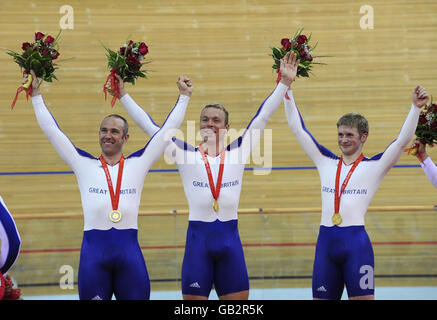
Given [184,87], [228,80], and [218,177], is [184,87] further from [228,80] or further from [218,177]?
[228,80]

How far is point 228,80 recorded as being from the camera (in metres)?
8.66

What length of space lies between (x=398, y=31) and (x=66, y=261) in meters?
5.26

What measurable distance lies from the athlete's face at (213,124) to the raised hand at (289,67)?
527mm

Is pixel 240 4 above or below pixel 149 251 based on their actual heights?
above

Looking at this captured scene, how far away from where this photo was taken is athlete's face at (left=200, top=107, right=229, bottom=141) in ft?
15.5

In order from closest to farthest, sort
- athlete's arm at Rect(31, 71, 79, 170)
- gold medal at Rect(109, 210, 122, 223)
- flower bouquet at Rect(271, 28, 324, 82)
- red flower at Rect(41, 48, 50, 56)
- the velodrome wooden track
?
gold medal at Rect(109, 210, 122, 223) → athlete's arm at Rect(31, 71, 79, 170) → red flower at Rect(41, 48, 50, 56) → flower bouquet at Rect(271, 28, 324, 82) → the velodrome wooden track

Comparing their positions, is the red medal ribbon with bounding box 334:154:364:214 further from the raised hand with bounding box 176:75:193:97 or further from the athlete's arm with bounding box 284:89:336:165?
the raised hand with bounding box 176:75:193:97

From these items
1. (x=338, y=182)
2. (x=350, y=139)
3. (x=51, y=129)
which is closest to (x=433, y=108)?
(x=350, y=139)

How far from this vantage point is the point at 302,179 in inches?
340

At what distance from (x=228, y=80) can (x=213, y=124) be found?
403 centimetres

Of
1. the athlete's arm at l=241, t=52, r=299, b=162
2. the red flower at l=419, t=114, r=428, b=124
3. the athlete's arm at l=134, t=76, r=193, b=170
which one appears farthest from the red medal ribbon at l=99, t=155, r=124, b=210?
the red flower at l=419, t=114, r=428, b=124

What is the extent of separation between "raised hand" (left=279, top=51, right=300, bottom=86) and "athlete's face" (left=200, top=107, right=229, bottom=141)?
0.53m
